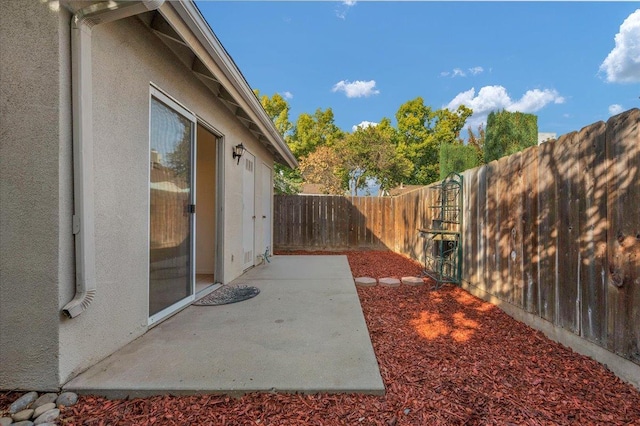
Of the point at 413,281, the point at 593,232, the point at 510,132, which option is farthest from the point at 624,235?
the point at 510,132

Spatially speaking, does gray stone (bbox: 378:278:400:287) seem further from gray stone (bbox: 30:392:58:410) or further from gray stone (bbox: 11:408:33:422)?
gray stone (bbox: 11:408:33:422)

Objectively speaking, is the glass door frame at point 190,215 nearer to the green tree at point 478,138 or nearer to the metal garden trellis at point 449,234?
the metal garden trellis at point 449,234

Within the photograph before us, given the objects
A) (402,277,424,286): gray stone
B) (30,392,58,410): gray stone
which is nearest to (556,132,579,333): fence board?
(402,277,424,286): gray stone

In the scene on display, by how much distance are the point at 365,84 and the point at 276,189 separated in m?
16.8

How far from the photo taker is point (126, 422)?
5.10 ft

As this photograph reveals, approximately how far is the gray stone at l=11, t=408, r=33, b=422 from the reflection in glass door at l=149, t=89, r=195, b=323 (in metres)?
1.08

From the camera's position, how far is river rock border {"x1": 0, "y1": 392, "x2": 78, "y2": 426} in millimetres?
1560

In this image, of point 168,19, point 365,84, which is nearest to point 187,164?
point 168,19

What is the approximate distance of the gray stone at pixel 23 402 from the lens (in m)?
1.66

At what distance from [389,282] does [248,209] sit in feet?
9.55

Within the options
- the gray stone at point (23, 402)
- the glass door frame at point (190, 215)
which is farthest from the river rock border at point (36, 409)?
the glass door frame at point (190, 215)

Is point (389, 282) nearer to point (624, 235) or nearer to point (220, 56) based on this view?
point (624, 235)

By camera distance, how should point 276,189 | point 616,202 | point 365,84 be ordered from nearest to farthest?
1. point 616,202
2. point 276,189
3. point 365,84

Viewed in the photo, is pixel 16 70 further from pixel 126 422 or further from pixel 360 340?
pixel 360 340
